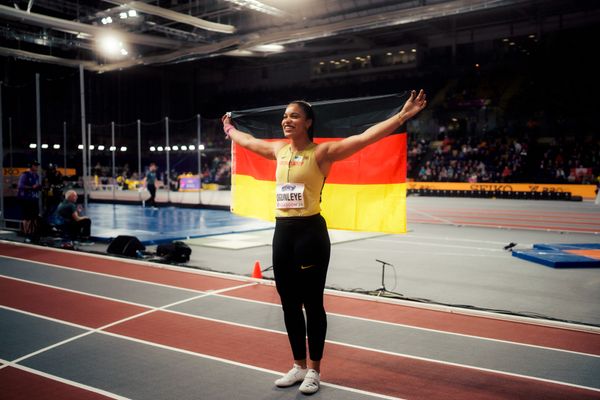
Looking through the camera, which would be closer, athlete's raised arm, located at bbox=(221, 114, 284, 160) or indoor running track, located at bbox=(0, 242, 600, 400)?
indoor running track, located at bbox=(0, 242, 600, 400)

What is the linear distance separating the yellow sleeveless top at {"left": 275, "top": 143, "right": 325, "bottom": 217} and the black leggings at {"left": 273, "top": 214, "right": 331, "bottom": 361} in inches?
2.2

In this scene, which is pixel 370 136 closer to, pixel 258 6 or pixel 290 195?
pixel 290 195

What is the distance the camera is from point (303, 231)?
335 centimetres

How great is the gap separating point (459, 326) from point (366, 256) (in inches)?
168

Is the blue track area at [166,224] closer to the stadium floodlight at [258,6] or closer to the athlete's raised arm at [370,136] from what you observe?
the stadium floodlight at [258,6]

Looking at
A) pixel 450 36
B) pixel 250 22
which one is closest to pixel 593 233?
pixel 250 22

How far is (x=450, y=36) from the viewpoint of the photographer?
33.8 m

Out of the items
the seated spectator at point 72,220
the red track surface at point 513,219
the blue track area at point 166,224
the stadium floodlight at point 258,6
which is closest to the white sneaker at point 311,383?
the blue track area at point 166,224

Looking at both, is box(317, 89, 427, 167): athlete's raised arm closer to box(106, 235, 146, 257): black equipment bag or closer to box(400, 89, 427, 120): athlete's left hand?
box(400, 89, 427, 120): athlete's left hand

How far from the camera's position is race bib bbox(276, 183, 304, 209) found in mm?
3375

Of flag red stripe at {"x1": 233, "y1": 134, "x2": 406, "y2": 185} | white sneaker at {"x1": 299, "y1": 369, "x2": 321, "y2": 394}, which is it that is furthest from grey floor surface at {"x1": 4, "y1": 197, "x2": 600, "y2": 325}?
white sneaker at {"x1": 299, "y1": 369, "x2": 321, "y2": 394}

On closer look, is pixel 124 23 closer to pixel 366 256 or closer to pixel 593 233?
pixel 366 256

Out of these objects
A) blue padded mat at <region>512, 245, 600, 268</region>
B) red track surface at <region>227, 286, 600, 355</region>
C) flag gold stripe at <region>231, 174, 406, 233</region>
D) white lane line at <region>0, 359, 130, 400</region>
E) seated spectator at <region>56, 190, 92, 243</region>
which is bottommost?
white lane line at <region>0, 359, 130, 400</region>

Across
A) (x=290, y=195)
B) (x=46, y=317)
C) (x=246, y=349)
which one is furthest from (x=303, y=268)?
(x=46, y=317)
